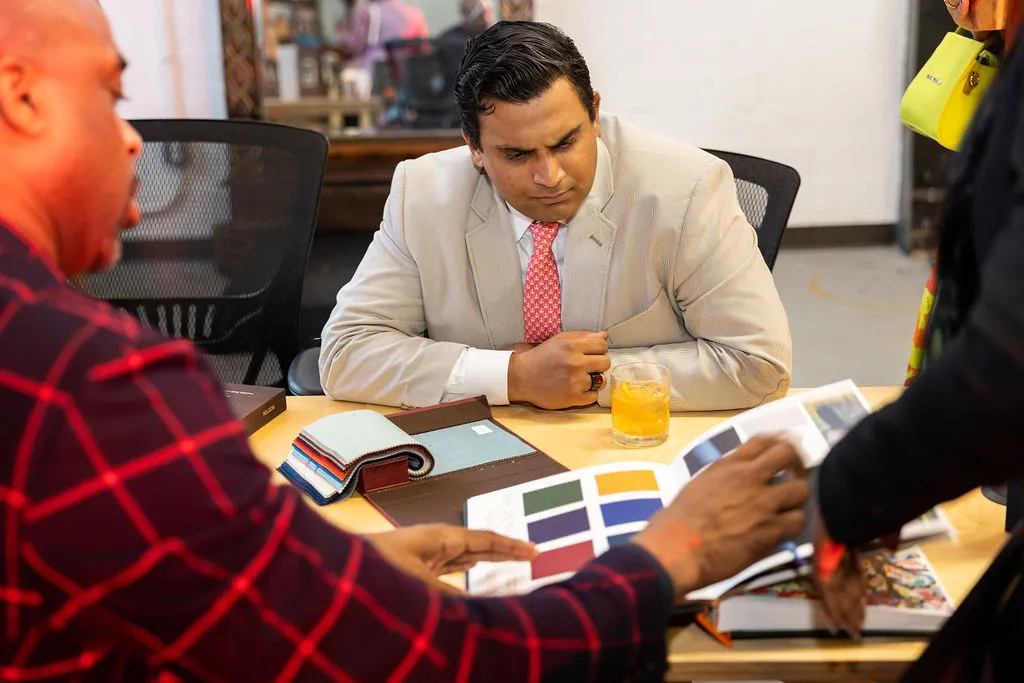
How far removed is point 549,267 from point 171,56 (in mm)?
2629

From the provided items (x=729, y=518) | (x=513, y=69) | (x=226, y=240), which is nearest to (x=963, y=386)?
(x=729, y=518)

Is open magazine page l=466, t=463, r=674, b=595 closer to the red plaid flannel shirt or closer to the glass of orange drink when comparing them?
the glass of orange drink

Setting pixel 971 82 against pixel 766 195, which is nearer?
pixel 971 82

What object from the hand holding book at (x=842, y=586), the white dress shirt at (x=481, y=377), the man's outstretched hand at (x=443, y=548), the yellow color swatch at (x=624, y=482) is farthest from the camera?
the white dress shirt at (x=481, y=377)

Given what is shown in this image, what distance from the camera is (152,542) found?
0.62 m

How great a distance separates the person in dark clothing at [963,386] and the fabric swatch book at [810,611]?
0.05m

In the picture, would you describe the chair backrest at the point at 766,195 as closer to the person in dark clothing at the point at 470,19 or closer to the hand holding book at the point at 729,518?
the hand holding book at the point at 729,518

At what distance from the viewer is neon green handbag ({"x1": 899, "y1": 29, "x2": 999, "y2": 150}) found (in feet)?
6.19

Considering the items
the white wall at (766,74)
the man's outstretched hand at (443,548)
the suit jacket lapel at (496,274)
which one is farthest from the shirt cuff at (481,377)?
the white wall at (766,74)

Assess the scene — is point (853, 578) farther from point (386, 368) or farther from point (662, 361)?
point (386, 368)

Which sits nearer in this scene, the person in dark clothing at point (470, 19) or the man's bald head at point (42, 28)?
the man's bald head at point (42, 28)

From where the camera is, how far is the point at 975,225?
0.83 meters

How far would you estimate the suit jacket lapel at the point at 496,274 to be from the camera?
1.79 meters

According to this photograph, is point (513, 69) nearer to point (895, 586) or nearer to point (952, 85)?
point (952, 85)
